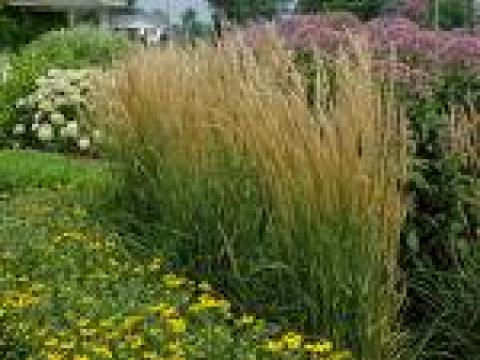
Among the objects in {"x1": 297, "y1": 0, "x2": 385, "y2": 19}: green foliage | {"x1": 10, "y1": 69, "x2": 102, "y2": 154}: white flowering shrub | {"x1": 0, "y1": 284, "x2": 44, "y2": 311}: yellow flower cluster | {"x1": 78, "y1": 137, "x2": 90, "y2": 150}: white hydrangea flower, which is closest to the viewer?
{"x1": 0, "y1": 284, "x2": 44, "y2": 311}: yellow flower cluster

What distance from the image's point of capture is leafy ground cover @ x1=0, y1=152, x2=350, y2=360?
5.39 meters

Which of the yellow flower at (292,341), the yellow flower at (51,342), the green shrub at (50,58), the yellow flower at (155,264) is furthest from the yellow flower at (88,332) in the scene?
the green shrub at (50,58)

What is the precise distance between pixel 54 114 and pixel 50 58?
81.2 inches

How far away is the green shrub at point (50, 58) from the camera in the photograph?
15047mm

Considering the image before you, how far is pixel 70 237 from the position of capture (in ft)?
25.2

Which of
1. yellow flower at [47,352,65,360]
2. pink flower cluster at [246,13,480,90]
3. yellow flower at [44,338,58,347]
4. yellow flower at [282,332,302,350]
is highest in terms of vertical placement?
pink flower cluster at [246,13,480,90]

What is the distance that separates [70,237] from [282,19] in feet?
7.13

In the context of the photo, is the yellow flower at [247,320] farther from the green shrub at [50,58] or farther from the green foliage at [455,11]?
the green foliage at [455,11]

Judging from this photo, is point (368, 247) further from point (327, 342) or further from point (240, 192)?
point (240, 192)

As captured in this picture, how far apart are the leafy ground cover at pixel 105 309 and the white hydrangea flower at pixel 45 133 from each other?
5.82m

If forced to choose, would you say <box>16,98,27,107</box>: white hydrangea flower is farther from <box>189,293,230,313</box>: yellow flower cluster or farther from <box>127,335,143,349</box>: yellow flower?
<box>127,335,143,349</box>: yellow flower

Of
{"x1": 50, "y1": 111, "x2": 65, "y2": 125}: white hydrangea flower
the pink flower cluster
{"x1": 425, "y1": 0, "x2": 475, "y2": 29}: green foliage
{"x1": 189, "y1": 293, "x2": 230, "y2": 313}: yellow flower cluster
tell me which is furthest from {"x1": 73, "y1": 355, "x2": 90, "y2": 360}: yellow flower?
{"x1": 425, "y1": 0, "x2": 475, "y2": 29}: green foliage

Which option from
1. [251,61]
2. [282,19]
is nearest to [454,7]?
[282,19]

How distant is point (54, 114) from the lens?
553 inches
